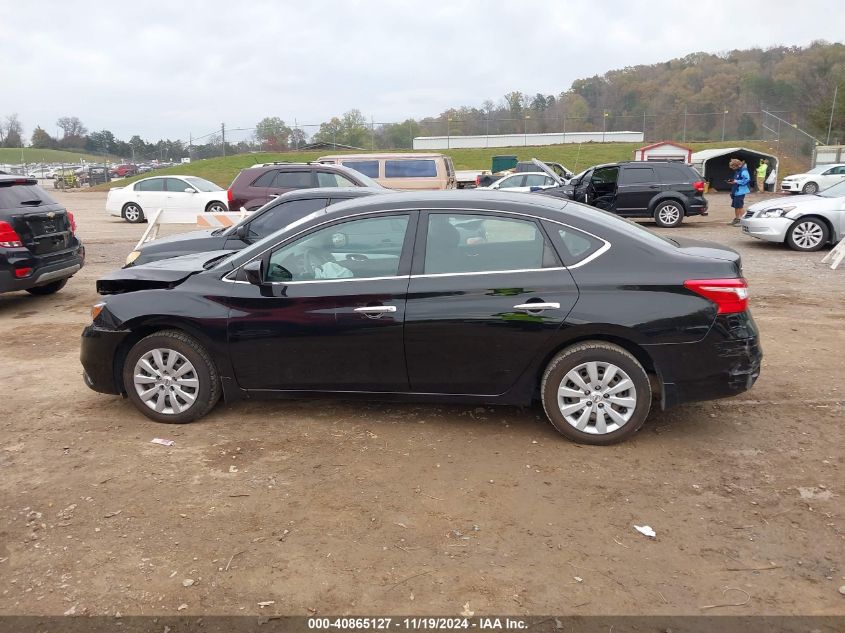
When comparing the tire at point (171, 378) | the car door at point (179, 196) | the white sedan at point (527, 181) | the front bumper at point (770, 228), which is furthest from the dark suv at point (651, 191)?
the tire at point (171, 378)

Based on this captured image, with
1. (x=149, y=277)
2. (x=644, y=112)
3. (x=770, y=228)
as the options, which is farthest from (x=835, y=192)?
(x=644, y=112)

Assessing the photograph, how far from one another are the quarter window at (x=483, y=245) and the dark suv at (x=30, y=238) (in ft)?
19.8

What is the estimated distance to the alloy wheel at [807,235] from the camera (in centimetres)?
1286

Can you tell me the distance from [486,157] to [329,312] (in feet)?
156

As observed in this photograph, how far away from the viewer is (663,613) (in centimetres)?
281

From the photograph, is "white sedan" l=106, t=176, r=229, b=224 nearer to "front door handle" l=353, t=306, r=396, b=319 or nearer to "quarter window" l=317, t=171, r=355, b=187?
"quarter window" l=317, t=171, r=355, b=187

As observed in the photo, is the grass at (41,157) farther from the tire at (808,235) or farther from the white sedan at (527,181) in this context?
the tire at (808,235)

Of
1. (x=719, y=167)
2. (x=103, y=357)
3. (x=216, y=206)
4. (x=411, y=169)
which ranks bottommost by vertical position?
(x=103, y=357)

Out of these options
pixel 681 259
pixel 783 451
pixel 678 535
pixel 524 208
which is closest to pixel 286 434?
pixel 524 208

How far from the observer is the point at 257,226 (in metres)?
8.27

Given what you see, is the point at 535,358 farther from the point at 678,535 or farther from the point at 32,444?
the point at 32,444

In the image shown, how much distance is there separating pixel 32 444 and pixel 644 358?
411 cm

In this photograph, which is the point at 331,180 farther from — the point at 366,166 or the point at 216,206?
the point at 216,206

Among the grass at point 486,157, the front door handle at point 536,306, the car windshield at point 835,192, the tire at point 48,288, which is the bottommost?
the tire at point 48,288
